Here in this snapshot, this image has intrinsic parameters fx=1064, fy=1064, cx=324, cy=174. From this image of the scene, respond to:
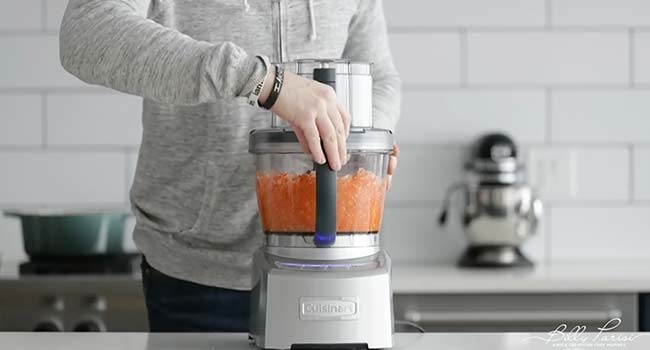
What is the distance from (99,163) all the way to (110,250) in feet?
1.10

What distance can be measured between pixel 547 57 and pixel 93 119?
1070 mm

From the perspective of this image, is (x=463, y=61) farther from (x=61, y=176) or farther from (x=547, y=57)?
(x=61, y=176)

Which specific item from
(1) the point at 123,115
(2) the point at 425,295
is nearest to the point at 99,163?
(1) the point at 123,115

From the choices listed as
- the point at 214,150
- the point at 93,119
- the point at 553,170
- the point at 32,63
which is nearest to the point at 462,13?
the point at 553,170

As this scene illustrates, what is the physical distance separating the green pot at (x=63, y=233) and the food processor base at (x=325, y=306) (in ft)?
3.80

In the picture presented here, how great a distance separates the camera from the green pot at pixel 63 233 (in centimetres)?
217

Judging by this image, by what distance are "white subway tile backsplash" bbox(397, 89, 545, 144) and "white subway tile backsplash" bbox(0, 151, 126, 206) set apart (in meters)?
0.69

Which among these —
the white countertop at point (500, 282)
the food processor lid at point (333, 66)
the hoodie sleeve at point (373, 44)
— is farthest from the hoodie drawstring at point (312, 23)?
the white countertop at point (500, 282)

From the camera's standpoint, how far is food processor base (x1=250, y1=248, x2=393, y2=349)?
1067mm

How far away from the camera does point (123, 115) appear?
2484 mm

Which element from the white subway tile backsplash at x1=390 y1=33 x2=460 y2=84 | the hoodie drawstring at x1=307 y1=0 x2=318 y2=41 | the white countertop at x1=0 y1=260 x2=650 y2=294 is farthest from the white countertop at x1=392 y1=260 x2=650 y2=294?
the hoodie drawstring at x1=307 y1=0 x2=318 y2=41

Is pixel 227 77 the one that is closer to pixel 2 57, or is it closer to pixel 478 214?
pixel 478 214

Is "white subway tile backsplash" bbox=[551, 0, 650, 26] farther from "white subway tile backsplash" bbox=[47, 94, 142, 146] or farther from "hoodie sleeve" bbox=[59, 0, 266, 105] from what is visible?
"hoodie sleeve" bbox=[59, 0, 266, 105]

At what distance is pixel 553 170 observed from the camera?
2482 mm
